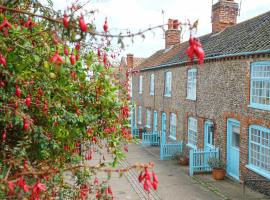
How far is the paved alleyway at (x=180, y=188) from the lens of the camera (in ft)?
39.1

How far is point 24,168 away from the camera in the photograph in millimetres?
3025

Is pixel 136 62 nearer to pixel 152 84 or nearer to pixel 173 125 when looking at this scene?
pixel 152 84

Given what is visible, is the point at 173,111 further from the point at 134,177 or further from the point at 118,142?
the point at 118,142

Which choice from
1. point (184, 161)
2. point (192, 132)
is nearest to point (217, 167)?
point (184, 161)

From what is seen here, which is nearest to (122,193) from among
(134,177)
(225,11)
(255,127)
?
(134,177)

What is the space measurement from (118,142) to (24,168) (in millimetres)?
3215

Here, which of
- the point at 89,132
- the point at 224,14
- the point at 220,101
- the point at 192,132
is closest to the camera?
the point at 89,132

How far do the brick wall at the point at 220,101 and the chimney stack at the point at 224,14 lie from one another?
3913 mm

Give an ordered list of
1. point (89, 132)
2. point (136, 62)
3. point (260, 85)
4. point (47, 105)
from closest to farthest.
→ point (47, 105), point (89, 132), point (260, 85), point (136, 62)

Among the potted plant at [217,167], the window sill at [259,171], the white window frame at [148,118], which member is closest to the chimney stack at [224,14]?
the white window frame at [148,118]

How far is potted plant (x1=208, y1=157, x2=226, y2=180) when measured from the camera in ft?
46.7

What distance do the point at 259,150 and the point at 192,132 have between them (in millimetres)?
6187

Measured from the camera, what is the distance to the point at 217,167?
14.5 meters

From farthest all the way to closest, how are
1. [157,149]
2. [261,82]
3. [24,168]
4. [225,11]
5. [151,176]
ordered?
[157,149] → [225,11] → [261,82] → [24,168] → [151,176]
